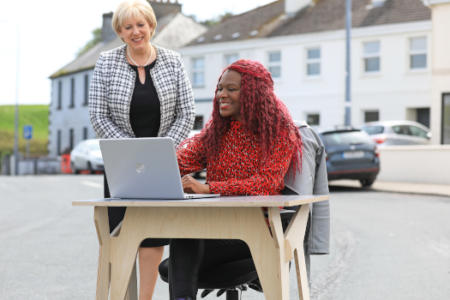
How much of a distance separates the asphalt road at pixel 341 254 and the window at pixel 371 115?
21.8 m

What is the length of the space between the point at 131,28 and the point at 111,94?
0.44 meters

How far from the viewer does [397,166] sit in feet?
76.5

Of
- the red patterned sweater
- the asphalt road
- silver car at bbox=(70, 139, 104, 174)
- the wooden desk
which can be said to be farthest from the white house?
the wooden desk

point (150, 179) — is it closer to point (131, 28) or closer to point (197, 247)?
point (197, 247)

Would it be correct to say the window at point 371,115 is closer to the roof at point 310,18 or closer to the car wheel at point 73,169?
the roof at point 310,18

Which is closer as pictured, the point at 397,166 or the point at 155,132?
the point at 155,132

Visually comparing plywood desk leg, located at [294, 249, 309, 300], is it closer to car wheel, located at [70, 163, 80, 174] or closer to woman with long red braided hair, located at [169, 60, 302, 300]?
woman with long red braided hair, located at [169, 60, 302, 300]

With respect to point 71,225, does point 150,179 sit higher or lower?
higher

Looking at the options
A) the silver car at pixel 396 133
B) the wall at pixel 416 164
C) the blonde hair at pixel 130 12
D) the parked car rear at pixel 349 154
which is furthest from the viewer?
the silver car at pixel 396 133

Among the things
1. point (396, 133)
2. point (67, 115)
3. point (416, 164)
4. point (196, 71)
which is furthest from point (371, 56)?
point (67, 115)

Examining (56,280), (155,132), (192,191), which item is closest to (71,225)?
(56,280)

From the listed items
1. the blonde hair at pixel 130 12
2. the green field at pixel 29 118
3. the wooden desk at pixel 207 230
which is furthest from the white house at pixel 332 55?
the green field at pixel 29 118

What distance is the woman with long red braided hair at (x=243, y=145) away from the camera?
4098 millimetres

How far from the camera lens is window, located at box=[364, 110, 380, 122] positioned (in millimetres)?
37656
